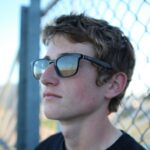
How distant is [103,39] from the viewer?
74.4 inches

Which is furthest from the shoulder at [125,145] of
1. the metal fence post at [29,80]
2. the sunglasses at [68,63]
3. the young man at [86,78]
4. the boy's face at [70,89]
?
the metal fence post at [29,80]

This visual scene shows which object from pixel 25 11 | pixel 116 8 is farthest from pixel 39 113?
pixel 116 8

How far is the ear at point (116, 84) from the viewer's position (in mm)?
1917

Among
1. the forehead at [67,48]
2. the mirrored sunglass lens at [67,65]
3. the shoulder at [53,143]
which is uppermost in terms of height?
the forehead at [67,48]

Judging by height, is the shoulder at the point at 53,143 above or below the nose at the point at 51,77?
below

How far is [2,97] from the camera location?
3404mm

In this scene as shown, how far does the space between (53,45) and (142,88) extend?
1.25 feet

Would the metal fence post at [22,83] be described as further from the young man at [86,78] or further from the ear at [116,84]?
the ear at [116,84]

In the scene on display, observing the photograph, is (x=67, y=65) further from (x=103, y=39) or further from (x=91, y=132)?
(x=91, y=132)

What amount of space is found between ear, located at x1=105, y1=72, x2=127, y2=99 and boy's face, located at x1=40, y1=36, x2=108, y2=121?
59 mm

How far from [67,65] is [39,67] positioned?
0.51ft

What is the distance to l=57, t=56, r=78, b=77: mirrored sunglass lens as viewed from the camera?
1814mm

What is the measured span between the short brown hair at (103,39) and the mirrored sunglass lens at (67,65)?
0.08 meters

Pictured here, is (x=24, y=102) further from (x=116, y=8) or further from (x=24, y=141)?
(x=116, y=8)
